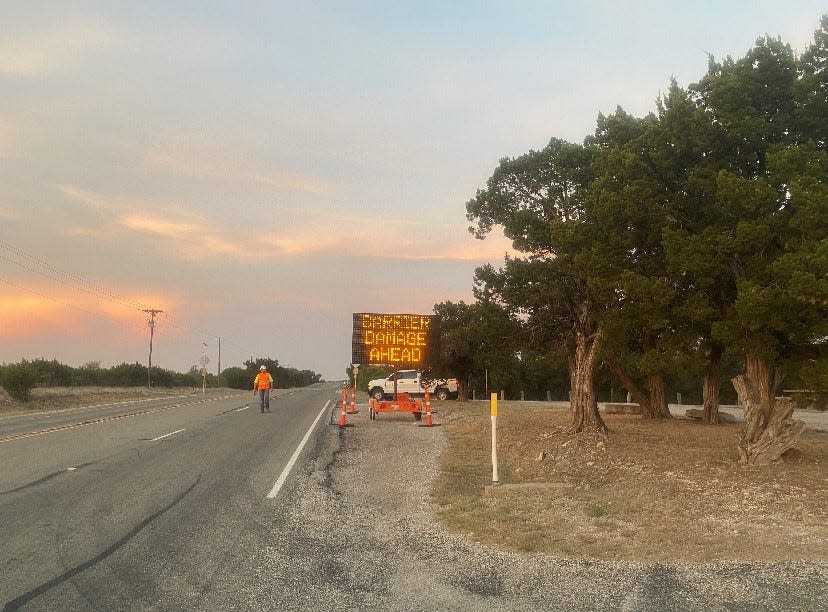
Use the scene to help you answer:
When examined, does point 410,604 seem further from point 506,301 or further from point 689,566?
point 506,301

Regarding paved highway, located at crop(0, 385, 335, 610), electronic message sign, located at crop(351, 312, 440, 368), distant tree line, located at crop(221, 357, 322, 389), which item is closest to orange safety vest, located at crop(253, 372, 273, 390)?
electronic message sign, located at crop(351, 312, 440, 368)

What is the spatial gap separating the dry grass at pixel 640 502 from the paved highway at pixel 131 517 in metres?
2.87

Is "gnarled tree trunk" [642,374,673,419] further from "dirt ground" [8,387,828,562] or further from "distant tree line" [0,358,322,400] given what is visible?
"distant tree line" [0,358,322,400]

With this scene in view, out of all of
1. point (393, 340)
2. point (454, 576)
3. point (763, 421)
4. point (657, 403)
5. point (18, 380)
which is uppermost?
point (393, 340)

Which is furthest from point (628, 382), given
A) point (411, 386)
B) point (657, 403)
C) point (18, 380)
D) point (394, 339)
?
point (18, 380)

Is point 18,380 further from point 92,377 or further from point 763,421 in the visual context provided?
point 763,421

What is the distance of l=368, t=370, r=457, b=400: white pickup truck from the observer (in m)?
41.5

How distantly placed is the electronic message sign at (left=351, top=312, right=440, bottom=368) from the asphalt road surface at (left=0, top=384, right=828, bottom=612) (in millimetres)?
9997

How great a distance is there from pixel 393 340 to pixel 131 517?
15.0m

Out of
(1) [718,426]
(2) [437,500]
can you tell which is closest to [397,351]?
(1) [718,426]

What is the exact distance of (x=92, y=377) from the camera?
227 feet

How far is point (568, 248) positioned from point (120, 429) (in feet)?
44.6

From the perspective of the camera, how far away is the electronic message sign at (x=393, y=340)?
901 inches

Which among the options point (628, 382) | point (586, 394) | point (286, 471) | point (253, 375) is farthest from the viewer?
point (253, 375)
